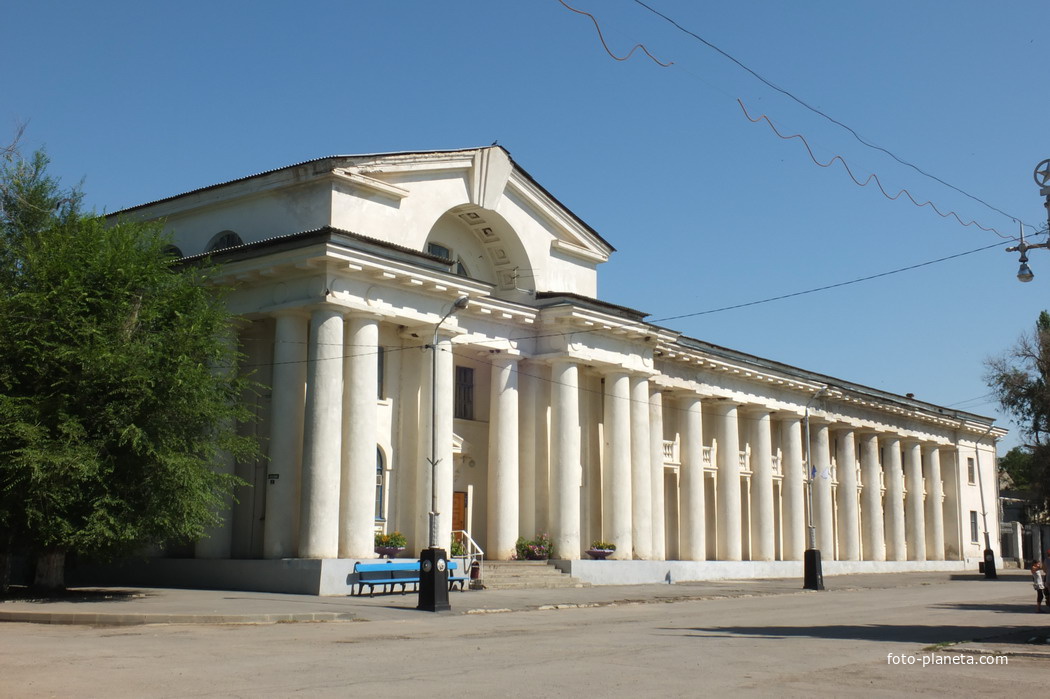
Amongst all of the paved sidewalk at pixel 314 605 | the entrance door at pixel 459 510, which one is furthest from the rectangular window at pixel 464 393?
the paved sidewalk at pixel 314 605

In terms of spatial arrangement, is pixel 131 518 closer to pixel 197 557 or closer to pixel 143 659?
pixel 197 557

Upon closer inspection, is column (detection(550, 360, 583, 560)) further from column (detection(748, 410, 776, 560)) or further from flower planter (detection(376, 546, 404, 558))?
column (detection(748, 410, 776, 560))

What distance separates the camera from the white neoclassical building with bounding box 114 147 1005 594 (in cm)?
2608

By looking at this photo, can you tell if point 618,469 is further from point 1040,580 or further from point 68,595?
point 68,595

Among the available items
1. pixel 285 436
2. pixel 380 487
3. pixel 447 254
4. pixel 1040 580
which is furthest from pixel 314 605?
pixel 1040 580

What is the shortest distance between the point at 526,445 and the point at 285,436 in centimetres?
914

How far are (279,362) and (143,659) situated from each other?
14.8 metres

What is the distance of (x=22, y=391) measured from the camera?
2198 centimetres

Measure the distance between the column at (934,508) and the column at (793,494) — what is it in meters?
14.2

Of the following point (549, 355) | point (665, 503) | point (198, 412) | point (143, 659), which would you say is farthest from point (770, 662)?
point (665, 503)

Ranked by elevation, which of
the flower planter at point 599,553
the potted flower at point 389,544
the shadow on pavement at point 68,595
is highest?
the potted flower at point 389,544

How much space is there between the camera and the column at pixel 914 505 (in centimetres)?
5372

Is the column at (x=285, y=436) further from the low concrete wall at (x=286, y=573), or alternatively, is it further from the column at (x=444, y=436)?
the column at (x=444, y=436)

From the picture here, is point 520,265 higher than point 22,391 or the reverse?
higher
